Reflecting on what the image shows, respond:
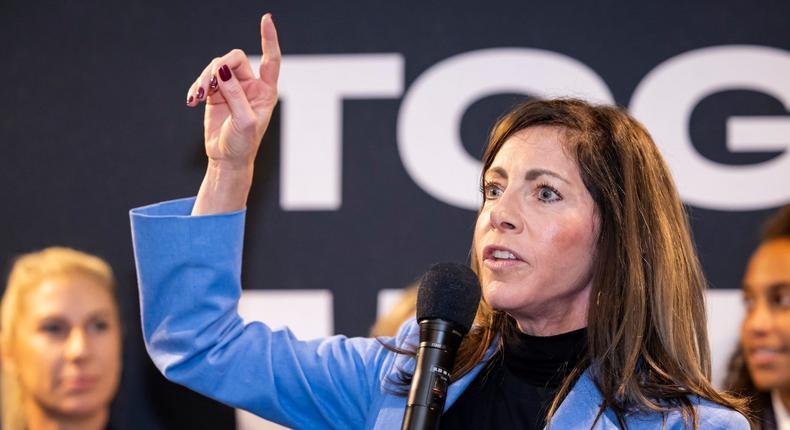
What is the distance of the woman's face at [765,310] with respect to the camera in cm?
312

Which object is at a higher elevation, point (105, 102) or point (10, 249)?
point (105, 102)

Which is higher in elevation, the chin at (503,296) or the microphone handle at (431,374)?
the chin at (503,296)

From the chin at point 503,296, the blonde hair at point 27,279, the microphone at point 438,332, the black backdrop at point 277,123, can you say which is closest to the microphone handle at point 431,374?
the microphone at point 438,332

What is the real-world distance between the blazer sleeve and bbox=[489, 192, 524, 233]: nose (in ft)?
1.08

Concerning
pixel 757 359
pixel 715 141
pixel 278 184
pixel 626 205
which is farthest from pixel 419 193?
pixel 626 205

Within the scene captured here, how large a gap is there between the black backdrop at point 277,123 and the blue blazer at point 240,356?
1.39m

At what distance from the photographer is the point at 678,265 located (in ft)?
6.14

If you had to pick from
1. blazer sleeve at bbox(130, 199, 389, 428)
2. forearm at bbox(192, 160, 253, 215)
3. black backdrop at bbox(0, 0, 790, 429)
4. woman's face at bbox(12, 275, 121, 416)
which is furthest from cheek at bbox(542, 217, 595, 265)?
woman's face at bbox(12, 275, 121, 416)

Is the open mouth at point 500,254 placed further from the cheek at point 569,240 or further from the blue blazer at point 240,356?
the blue blazer at point 240,356

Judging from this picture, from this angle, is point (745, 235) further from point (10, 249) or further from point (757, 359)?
point (10, 249)

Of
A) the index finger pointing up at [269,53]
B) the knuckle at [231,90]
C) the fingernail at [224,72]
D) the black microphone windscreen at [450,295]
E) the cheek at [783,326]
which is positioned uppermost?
the index finger pointing up at [269,53]

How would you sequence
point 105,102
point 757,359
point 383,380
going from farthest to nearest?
point 105,102, point 757,359, point 383,380

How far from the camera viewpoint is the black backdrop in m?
3.21

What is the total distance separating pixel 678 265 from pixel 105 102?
2.11 m
